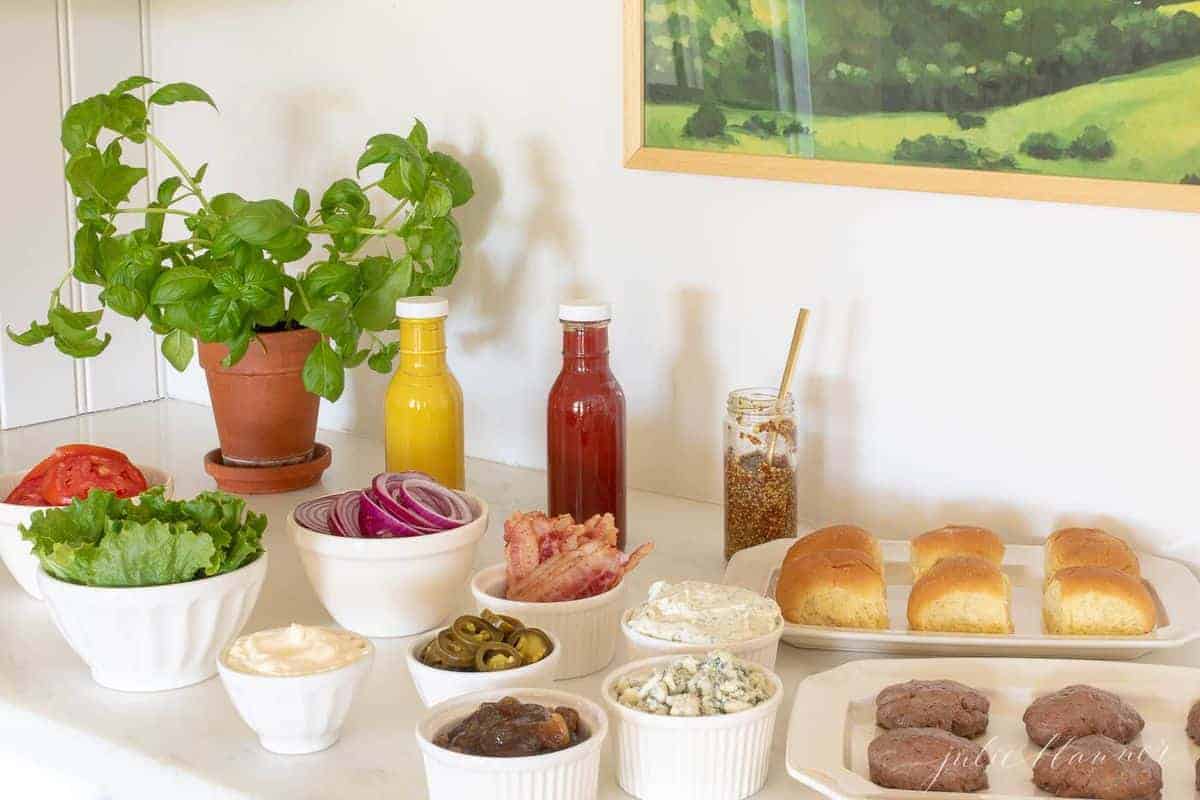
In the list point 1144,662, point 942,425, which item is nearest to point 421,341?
point 942,425

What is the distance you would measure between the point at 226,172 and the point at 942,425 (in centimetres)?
94

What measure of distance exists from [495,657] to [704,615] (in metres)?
0.16

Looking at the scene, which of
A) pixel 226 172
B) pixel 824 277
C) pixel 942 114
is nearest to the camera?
pixel 942 114

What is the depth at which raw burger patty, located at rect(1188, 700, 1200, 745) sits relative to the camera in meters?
1.01

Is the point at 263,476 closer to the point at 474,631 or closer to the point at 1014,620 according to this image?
the point at 474,631

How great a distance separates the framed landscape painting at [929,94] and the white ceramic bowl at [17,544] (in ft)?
2.00

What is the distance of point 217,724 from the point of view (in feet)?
3.59

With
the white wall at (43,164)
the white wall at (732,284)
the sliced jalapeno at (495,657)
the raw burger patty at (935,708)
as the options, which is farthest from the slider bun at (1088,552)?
the white wall at (43,164)

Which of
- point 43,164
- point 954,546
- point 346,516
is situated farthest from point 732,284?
point 43,164

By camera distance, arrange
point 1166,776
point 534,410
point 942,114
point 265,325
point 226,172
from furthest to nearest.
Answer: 1. point 226,172
2. point 534,410
3. point 265,325
4. point 942,114
5. point 1166,776

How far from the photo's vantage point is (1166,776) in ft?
3.20

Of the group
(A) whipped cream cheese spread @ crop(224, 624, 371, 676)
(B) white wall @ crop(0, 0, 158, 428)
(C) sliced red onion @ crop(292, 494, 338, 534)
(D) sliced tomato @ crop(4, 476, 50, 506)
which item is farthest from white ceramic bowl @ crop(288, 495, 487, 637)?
(B) white wall @ crop(0, 0, 158, 428)

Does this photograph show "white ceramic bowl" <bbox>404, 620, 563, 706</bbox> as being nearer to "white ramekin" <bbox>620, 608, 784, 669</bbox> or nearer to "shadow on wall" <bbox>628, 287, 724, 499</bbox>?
"white ramekin" <bbox>620, 608, 784, 669</bbox>

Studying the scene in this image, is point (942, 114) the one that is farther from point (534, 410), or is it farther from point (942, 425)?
point (534, 410)
